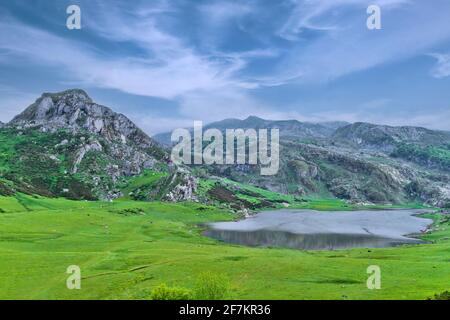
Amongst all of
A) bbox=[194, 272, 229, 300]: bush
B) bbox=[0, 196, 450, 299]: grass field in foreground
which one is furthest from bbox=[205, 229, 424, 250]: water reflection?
bbox=[194, 272, 229, 300]: bush

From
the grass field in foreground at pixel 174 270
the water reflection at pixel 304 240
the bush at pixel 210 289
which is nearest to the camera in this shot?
the bush at pixel 210 289

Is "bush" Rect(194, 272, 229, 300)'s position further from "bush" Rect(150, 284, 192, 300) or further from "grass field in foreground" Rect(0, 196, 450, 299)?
"grass field in foreground" Rect(0, 196, 450, 299)

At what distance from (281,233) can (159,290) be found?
490 ft

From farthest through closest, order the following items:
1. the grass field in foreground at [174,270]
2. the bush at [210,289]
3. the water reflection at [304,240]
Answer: the water reflection at [304,240] < the grass field in foreground at [174,270] < the bush at [210,289]

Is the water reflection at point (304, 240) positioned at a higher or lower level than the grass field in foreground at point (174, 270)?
lower

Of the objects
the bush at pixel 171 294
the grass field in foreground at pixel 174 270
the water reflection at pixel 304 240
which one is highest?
the bush at pixel 171 294

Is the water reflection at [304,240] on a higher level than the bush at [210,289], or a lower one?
lower

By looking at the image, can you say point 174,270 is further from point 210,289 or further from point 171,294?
point 171,294

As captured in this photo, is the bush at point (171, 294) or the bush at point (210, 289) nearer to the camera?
the bush at point (171, 294)

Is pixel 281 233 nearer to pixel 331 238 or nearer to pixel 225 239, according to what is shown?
pixel 331 238

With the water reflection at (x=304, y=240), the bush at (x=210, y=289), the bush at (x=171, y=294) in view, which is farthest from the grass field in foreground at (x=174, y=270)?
the water reflection at (x=304, y=240)

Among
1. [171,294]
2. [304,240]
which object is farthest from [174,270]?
[304,240]

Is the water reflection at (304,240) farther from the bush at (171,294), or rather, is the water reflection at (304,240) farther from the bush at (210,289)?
the bush at (171,294)

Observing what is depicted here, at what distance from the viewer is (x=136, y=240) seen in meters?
143
